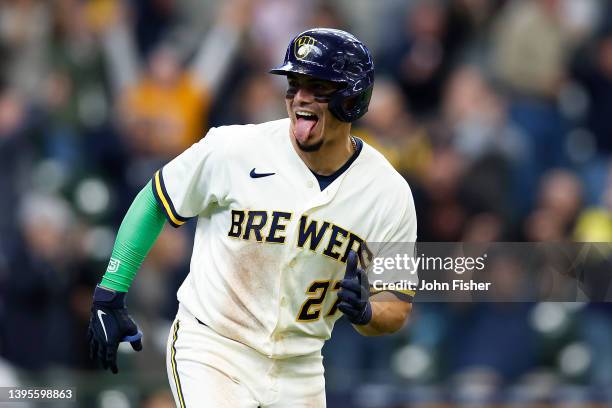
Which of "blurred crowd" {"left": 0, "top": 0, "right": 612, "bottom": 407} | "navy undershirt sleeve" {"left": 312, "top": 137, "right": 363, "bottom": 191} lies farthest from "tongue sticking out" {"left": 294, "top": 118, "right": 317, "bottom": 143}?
"blurred crowd" {"left": 0, "top": 0, "right": 612, "bottom": 407}

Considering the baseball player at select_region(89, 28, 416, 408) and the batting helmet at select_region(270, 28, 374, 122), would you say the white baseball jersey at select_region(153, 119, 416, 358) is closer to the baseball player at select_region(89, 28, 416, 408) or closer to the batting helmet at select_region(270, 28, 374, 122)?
the baseball player at select_region(89, 28, 416, 408)

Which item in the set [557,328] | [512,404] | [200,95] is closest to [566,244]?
[557,328]

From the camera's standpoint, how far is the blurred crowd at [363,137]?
9.32 m

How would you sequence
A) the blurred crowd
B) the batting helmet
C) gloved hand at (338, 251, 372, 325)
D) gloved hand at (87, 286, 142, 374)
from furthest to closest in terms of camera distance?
the blurred crowd, gloved hand at (87, 286, 142, 374), the batting helmet, gloved hand at (338, 251, 372, 325)

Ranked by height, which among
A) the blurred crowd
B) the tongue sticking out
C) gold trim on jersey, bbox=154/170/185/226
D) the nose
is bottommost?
the blurred crowd

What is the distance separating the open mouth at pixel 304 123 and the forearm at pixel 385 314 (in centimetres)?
79

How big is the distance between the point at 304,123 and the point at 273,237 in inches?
20.0

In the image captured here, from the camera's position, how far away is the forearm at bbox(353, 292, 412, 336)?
572 centimetres

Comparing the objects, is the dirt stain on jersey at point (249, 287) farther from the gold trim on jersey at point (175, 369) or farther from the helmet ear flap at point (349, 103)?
the helmet ear flap at point (349, 103)

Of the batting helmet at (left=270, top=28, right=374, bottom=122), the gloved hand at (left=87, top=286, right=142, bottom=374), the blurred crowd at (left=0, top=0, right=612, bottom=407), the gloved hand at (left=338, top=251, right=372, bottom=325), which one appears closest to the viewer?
the gloved hand at (left=338, top=251, right=372, bottom=325)

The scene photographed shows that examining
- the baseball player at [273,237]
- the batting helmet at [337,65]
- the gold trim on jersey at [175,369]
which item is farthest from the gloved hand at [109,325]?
the batting helmet at [337,65]

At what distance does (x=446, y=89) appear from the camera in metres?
11.1

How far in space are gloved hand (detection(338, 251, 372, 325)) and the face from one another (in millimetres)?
543

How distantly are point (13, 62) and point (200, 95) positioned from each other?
6.20 ft
